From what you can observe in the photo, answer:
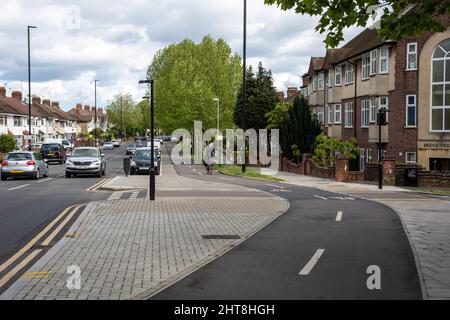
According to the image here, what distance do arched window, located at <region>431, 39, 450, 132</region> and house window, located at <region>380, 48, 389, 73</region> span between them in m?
3.34

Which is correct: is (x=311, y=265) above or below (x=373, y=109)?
below

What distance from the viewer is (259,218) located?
1541cm

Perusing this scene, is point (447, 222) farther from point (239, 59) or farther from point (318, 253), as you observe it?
point (239, 59)

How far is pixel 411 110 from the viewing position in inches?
1350

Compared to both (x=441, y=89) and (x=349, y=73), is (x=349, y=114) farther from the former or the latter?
(x=441, y=89)

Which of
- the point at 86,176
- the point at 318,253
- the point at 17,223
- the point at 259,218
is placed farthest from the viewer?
the point at 86,176

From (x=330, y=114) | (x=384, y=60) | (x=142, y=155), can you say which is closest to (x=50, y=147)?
(x=142, y=155)

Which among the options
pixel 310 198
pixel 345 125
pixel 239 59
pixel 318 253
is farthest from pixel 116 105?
pixel 318 253

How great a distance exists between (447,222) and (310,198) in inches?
304

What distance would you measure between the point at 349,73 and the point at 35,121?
62.3 m

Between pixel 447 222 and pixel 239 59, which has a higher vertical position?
pixel 239 59

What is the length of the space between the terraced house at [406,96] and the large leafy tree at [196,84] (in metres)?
21.9

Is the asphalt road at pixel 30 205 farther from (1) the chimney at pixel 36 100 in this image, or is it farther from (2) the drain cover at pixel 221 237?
(1) the chimney at pixel 36 100

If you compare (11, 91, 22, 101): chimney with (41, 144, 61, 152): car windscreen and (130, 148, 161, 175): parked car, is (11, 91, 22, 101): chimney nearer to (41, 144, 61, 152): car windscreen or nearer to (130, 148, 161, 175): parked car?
(41, 144, 61, 152): car windscreen
